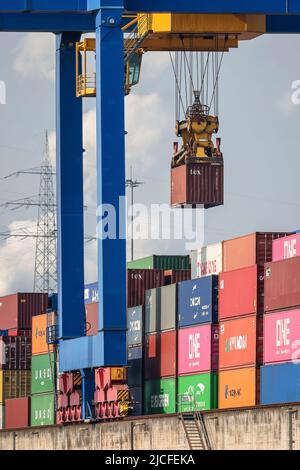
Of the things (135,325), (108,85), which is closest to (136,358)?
(135,325)

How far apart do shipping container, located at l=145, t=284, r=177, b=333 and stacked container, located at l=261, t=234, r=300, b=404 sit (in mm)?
6880

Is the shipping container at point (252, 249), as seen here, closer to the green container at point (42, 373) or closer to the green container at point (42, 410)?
the green container at point (42, 373)

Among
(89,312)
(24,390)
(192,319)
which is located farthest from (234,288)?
(24,390)

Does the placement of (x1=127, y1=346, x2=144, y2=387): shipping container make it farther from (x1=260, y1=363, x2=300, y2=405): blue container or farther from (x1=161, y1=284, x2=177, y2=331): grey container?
(x1=260, y1=363, x2=300, y2=405): blue container

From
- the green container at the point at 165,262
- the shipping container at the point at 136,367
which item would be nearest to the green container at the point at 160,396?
the shipping container at the point at 136,367

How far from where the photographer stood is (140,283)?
62.8m

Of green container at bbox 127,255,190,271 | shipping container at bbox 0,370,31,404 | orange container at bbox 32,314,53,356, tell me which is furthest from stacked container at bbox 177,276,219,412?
shipping container at bbox 0,370,31,404

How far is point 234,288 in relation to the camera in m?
52.1

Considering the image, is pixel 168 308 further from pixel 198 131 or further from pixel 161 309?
pixel 198 131

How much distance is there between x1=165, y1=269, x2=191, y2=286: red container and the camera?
208 feet

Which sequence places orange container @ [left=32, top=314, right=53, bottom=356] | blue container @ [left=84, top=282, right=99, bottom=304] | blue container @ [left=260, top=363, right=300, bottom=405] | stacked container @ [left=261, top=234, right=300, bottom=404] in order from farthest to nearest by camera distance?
1. orange container @ [left=32, top=314, right=53, bottom=356]
2. blue container @ [left=84, top=282, right=99, bottom=304]
3. stacked container @ [left=261, top=234, right=300, bottom=404]
4. blue container @ [left=260, top=363, right=300, bottom=405]

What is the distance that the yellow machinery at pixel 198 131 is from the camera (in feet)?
172

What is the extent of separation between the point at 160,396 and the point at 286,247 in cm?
914
